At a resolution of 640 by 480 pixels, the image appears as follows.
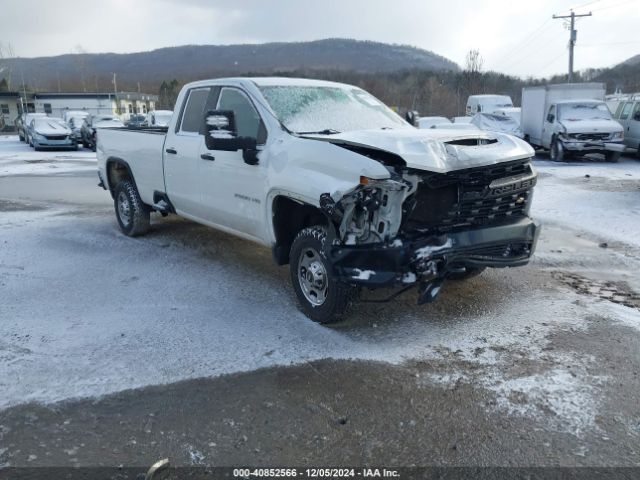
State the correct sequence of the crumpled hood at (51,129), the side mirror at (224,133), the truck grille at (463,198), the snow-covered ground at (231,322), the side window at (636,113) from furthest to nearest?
1. the crumpled hood at (51,129)
2. the side window at (636,113)
3. the side mirror at (224,133)
4. the truck grille at (463,198)
5. the snow-covered ground at (231,322)

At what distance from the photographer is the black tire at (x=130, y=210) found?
25.1 ft

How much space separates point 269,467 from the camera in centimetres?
303

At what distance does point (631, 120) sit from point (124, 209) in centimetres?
1673

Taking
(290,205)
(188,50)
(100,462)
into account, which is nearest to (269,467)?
(100,462)

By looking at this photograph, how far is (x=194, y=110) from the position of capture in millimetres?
6355

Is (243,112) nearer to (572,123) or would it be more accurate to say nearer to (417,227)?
(417,227)

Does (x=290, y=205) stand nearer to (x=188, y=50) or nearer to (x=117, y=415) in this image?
(x=117, y=415)

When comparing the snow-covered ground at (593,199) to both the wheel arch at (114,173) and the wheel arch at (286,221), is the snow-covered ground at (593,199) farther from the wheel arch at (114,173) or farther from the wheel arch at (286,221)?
the wheel arch at (114,173)

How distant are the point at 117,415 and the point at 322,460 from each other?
132 centimetres

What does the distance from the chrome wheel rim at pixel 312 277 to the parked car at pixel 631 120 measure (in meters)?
16.8

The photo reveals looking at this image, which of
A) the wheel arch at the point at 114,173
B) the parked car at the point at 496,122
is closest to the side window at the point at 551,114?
the parked car at the point at 496,122

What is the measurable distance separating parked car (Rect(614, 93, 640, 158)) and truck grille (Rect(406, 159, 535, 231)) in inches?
626

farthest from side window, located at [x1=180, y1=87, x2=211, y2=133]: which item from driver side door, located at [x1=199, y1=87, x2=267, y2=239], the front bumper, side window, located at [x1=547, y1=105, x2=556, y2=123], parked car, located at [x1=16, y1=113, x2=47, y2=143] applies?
parked car, located at [x1=16, y1=113, x2=47, y2=143]

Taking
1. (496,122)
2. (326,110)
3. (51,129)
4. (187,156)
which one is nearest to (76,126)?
(51,129)
